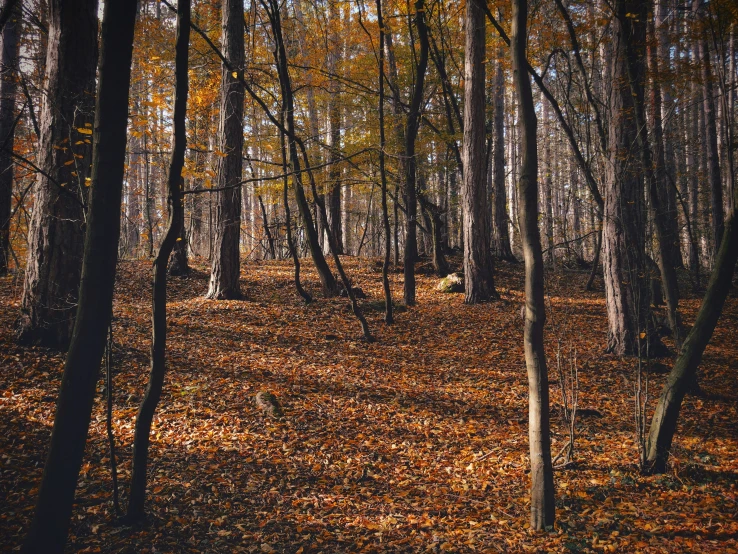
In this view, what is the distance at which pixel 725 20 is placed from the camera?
17.4 ft

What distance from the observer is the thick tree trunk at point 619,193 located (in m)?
7.15

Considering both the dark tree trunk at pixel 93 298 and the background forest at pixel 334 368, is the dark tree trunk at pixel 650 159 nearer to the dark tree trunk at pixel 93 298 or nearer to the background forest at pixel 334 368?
the background forest at pixel 334 368

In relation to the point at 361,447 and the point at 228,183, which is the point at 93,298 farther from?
the point at 228,183

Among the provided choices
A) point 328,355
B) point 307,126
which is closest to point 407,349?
point 328,355

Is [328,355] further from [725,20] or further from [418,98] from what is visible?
[725,20]

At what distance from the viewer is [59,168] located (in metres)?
5.82

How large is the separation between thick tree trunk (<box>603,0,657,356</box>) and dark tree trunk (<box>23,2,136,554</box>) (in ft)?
22.3

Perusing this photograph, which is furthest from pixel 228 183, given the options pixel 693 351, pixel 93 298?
pixel 693 351

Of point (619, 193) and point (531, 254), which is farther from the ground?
point (619, 193)

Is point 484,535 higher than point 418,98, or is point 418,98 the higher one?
point 418,98

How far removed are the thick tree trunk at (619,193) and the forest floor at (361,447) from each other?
66 centimetres

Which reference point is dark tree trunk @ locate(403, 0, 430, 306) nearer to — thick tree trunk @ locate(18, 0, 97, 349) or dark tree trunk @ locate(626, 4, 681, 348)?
dark tree trunk @ locate(626, 4, 681, 348)

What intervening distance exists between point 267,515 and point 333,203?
13492mm

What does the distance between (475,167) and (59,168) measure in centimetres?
814
